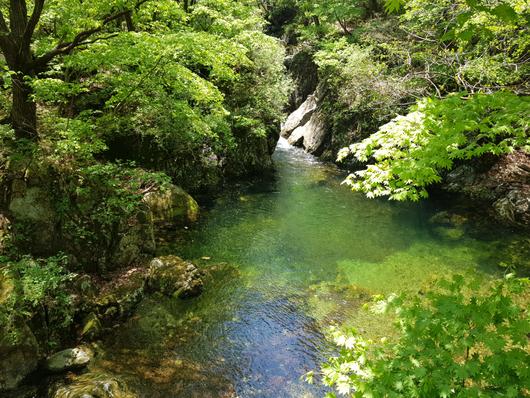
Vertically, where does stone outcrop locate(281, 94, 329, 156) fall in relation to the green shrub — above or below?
above

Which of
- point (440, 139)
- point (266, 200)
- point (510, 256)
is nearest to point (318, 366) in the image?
point (440, 139)

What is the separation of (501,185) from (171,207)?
14396 millimetres

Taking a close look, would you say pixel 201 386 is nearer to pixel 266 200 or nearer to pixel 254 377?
pixel 254 377

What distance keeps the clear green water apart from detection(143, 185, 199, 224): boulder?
2.20ft

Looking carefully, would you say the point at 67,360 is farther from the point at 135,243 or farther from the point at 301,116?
the point at 301,116

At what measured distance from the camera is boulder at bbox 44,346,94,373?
7111 millimetres

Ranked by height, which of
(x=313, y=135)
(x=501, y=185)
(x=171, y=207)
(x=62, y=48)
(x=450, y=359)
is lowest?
(x=171, y=207)

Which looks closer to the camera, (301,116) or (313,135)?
(313,135)

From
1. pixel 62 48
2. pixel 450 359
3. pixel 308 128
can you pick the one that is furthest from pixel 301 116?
pixel 450 359

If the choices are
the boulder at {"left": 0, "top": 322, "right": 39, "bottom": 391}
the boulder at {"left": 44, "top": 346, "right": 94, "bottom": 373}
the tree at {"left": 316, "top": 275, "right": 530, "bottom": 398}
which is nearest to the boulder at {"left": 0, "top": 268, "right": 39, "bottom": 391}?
the boulder at {"left": 0, "top": 322, "right": 39, "bottom": 391}

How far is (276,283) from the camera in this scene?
36.7 feet

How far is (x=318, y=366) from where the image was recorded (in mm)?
7957

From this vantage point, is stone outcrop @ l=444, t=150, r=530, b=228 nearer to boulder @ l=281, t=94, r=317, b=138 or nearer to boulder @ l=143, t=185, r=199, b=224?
boulder @ l=143, t=185, r=199, b=224

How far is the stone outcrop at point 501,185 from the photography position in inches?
594
